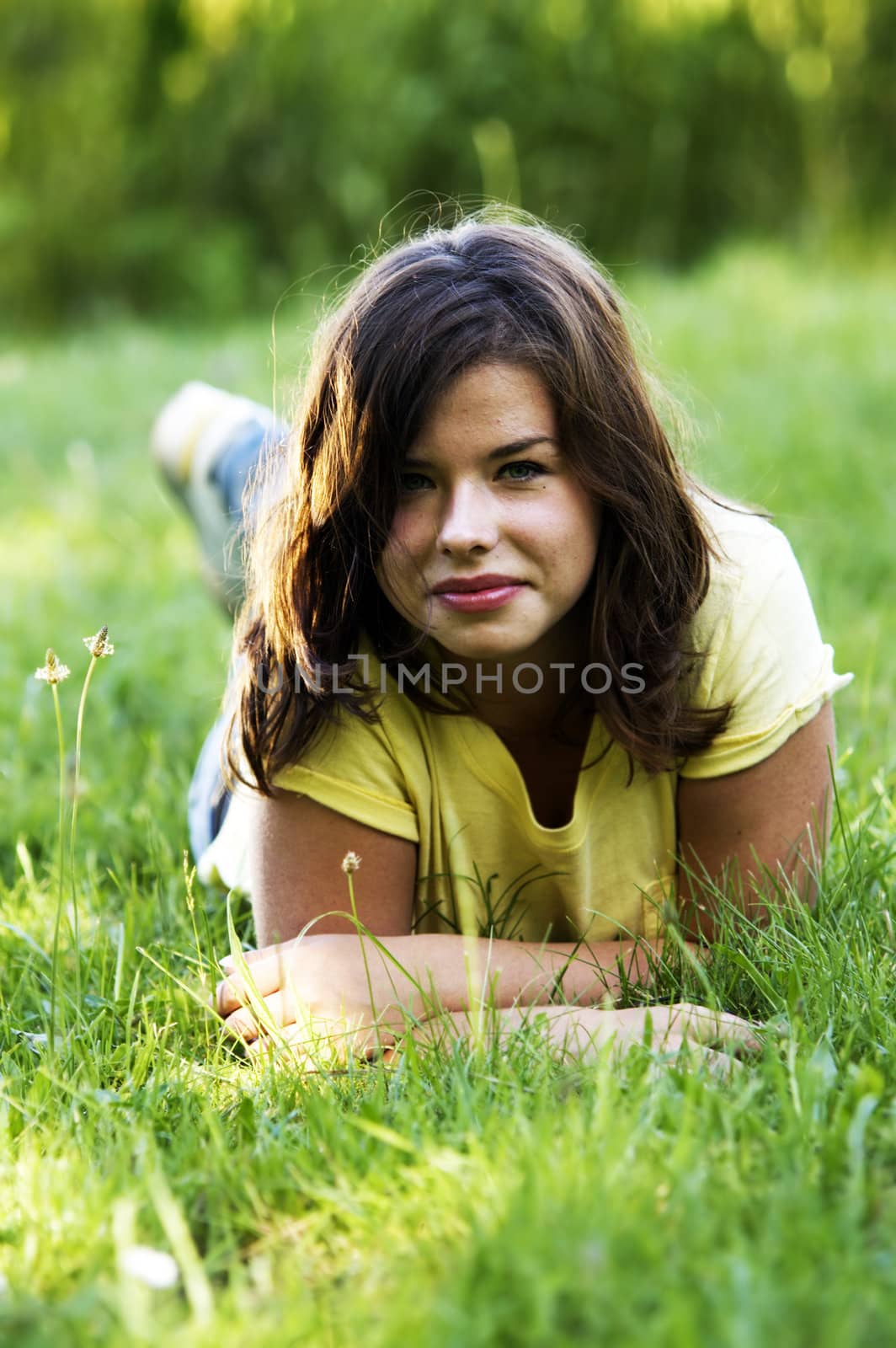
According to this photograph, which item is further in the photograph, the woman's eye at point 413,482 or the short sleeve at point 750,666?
the short sleeve at point 750,666

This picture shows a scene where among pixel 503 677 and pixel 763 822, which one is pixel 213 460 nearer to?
pixel 503 677

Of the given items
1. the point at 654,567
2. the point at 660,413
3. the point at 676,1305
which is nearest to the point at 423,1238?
the point at 676,1305

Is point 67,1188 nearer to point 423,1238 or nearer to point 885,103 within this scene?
point 423,1238

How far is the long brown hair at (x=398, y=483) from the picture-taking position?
1.60 meters

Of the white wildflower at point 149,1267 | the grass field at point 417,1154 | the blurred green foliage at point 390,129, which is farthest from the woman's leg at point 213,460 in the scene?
the blurred green foliage at point 390,129

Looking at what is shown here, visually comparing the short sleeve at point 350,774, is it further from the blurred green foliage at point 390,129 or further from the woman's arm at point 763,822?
the blurred green foliage at point 390,129

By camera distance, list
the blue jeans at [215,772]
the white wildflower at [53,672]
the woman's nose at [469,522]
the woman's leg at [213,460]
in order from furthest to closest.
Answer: the woman's leg at [213,460], the blue jeans at [215,772], the woman's nose at [469,522], the white wildflower at [53,672]

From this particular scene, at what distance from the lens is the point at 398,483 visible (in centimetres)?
163

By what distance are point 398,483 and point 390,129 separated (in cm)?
574

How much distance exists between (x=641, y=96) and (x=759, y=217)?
0.75 m

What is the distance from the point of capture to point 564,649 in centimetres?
185

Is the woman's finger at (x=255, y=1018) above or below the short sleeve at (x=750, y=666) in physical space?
below

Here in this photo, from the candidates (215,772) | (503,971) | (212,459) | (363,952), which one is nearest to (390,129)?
(212,459)

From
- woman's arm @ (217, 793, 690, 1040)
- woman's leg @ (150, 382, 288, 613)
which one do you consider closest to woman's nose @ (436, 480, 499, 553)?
woman's arm @ (217, 793, 690, 1040)
